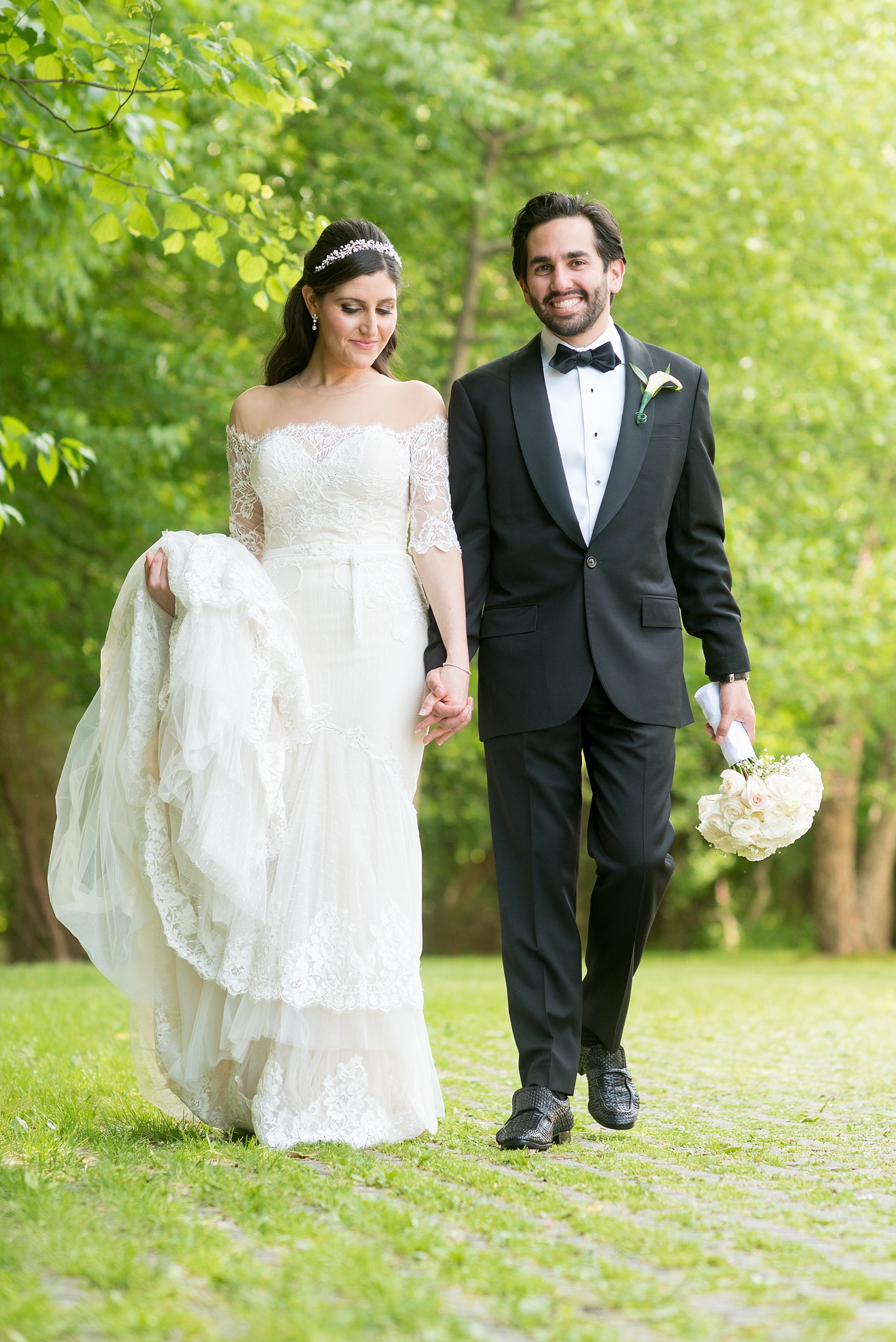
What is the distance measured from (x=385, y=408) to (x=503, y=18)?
9.93 meters

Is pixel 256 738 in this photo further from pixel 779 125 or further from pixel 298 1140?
pixel 779 125

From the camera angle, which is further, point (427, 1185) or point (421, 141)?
point (421, 141)

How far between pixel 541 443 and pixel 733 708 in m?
0.96

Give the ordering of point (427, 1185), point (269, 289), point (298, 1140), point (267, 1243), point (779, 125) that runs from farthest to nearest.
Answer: point (779, 125)
point (269, 289)
point (298, 1140)
point (427, 1185)
point (267, 1243)

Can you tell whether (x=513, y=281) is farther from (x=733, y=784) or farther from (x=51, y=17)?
(x=733, y=784)

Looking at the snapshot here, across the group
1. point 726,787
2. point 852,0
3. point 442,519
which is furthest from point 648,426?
point 852,0

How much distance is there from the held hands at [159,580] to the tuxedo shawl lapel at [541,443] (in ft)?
3.48

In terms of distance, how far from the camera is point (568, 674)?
3.76 m

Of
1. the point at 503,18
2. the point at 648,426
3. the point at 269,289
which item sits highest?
the point at 503,18

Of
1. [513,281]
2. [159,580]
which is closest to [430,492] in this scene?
[159,580]

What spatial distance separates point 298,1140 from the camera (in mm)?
3531

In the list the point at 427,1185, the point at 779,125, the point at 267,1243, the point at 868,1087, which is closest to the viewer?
the point at 267,1243

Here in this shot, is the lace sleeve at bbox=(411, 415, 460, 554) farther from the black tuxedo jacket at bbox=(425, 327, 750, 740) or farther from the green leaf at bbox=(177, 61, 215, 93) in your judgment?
the green leaf at bbox=(177, 61, 215, 93)

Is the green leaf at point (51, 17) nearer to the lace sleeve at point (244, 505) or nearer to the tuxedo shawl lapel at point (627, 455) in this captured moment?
the lace sleeve at point (244, 505)
